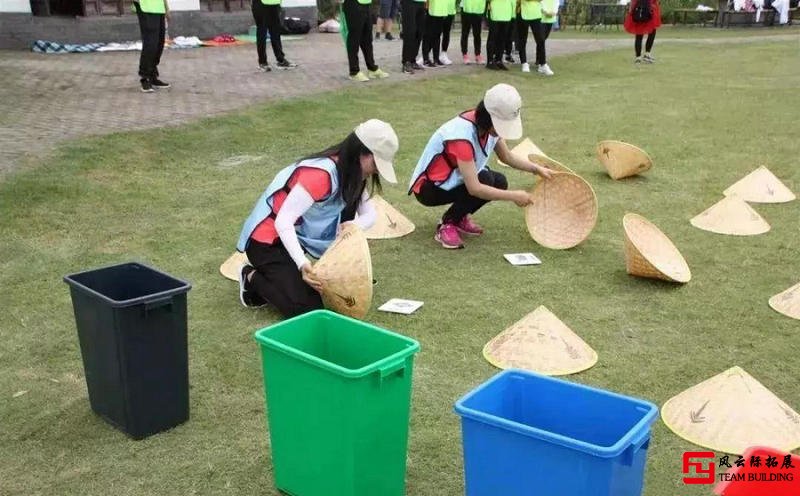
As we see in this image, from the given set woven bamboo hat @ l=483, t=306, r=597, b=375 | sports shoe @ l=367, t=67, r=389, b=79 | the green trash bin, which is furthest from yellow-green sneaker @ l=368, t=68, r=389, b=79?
the green trash bin

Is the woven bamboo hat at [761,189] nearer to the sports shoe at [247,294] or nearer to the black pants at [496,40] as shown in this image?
the sports shoe at [247,294]

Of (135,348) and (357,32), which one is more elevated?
(357,32)

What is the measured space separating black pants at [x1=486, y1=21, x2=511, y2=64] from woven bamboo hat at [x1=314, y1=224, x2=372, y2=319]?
9.30 meters

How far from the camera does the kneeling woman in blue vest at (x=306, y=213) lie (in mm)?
3717

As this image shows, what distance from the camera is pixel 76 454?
9.65 feet

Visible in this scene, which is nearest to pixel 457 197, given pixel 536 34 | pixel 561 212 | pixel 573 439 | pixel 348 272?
pixel 561 212

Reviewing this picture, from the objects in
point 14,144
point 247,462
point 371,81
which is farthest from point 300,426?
point 371,81

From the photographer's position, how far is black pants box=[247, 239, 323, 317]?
4012 mm

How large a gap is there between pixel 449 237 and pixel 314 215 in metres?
1.45

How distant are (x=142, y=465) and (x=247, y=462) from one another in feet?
1.18

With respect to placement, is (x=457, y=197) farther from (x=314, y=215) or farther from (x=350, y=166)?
(x=350, y=166)

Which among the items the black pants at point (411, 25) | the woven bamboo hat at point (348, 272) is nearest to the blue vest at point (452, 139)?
the woven bamboo hat at point (348, 272)

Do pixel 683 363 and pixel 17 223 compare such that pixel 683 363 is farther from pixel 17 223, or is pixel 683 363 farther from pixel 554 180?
pixel 17 223

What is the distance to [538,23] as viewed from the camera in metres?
12.1
